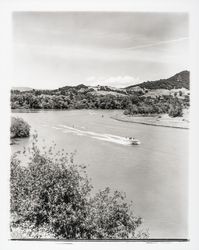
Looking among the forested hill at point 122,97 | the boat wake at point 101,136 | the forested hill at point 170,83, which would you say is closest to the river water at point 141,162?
the boat wake at point 101,136

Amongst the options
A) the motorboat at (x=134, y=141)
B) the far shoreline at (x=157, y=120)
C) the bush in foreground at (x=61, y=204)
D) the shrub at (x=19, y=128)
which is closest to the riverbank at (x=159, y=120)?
the far shoreline at (x=157, y=120)

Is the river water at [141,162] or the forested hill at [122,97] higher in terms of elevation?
the forested hill at [122,97]

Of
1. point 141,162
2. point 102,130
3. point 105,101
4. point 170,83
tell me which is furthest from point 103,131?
point 170,83

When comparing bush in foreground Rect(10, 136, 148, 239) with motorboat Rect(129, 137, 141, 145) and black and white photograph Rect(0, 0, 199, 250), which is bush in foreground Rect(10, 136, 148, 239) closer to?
black and white photograph Rect(0, 0, 199, 250)

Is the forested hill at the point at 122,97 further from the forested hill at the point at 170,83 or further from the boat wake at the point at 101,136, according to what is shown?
the boat wake at the point at 101,136

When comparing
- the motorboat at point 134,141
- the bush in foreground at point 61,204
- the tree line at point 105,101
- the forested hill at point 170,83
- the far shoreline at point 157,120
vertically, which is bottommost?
the bush in foreground at point 61,204

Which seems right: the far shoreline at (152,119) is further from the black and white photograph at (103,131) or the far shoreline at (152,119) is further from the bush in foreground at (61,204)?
the bush in foreground at (61,204)
